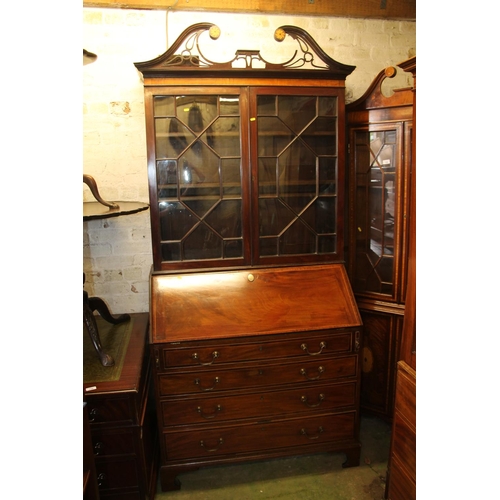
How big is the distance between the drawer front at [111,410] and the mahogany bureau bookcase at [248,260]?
176 mm

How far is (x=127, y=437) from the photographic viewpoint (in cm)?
171

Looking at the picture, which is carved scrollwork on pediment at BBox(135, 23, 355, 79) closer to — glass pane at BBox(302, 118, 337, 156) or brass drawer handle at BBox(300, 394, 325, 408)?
glass pane at BBox(302, 118, 337, 156)

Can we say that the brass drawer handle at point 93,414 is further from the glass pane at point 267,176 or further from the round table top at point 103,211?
Answer: the glass pane at point 267,176

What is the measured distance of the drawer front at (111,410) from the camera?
1.64 metres

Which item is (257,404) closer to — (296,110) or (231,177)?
(231,177)

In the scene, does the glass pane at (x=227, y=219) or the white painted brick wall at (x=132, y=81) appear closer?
the glass pane at (x=227, y=219)

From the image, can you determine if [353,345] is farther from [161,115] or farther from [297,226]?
[161,115]

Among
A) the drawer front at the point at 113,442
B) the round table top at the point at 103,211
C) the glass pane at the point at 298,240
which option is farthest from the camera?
the glass pane at the point at 298,240

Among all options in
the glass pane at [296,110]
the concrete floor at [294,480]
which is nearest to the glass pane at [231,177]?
the glass pane at [296,110]

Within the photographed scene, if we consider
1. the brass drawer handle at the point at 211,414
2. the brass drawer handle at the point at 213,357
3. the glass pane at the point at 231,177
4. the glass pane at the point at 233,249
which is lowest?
the brass drawer handle at the point at 211,414

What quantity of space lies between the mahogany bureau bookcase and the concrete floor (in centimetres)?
8
